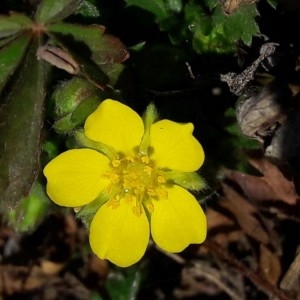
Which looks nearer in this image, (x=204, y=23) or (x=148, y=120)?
(x=148, y=120)

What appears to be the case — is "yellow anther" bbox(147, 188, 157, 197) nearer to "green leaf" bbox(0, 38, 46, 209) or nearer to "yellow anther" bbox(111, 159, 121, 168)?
"yellow anther" bbox(111, 159, 121, 168)

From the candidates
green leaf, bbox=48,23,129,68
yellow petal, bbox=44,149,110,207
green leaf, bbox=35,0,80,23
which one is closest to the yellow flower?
yellow petal, bbox=44,149,110,207

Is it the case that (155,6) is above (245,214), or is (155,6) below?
above

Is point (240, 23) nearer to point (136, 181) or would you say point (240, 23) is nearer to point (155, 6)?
point (155, 6)

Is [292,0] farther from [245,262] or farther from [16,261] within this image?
[16,261]

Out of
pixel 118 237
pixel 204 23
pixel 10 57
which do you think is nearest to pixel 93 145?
pixel 118 237

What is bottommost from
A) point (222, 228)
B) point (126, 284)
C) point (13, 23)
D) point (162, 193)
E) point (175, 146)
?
point (126, 284)
